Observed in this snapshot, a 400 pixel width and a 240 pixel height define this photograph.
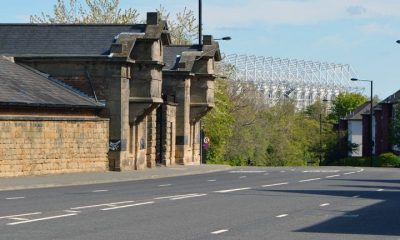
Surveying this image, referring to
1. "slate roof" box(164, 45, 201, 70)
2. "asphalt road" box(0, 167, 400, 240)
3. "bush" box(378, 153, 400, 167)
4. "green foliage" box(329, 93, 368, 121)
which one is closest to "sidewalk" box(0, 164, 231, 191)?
"asphalt road" box(0, 167, 400, 240)

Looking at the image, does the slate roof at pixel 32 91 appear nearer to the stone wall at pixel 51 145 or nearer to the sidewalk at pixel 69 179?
the stone wall at pixel 51 145

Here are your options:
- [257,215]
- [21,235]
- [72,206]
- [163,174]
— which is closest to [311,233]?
[257,215]

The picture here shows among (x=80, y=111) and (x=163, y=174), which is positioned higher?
(x=80, y=111)

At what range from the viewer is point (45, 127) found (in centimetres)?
4075

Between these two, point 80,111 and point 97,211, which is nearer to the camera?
point 97,211

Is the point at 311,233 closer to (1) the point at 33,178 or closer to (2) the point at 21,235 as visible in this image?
(2) the point at 21,235

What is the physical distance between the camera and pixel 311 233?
1730cm

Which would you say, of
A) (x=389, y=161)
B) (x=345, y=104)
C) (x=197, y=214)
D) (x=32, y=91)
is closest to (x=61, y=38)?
(x=32, y=91)

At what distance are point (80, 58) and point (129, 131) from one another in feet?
15.4

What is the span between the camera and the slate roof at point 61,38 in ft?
160

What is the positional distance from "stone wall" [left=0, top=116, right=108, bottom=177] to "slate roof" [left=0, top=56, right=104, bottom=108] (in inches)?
32.0

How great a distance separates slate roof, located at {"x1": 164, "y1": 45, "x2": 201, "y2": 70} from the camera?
61497 millimetres

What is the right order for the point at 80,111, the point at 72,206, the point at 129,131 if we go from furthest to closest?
the point at 129,131 → the point at 80,111 → the point at 72,206

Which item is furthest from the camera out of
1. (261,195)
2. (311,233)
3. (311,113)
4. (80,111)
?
(311,113)
